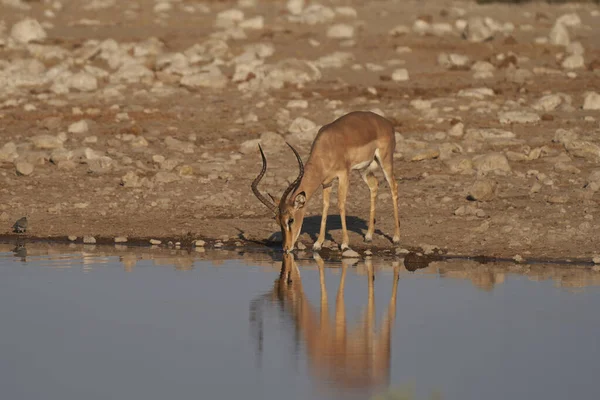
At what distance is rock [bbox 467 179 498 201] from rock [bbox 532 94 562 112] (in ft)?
20.8

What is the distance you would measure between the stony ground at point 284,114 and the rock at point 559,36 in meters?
0.05

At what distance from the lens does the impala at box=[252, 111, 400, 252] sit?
13547 millimetres

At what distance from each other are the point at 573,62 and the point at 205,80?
7.76 metres

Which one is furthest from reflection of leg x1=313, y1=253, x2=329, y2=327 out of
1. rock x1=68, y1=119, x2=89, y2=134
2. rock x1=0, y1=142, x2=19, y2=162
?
rock x1=68, y1=119, x2=89, y2=134

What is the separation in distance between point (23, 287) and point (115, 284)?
875 millimetres

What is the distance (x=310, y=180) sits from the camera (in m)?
13.9

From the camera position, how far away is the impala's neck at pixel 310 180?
13844 mm

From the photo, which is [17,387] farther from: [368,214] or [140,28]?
[140,28]

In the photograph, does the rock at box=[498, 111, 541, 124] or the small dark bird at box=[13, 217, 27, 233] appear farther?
the rock at box=[498, 111, 541, 124]

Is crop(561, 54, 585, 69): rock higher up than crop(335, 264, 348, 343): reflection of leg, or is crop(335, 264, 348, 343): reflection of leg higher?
crop(561, 54, 585, 69): rock

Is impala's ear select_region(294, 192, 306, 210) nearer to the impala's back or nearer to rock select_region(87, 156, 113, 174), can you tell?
the impala's back

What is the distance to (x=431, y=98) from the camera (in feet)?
73.7

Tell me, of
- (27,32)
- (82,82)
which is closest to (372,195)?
(82,82)

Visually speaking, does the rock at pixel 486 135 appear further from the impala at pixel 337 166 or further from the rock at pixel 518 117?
the impala at pixel 337 166
